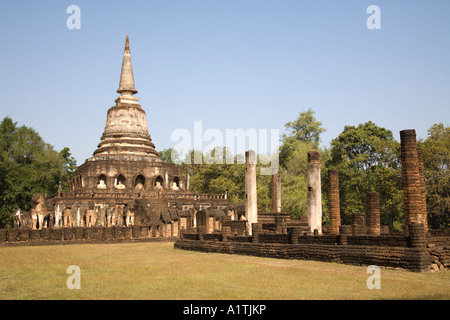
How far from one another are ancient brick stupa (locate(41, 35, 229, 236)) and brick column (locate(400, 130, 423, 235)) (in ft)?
54.4

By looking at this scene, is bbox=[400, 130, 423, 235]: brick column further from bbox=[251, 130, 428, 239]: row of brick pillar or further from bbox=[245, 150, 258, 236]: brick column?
bbox=[245, 150, 258, 236]: brick column

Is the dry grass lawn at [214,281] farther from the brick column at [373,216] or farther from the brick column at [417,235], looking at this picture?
the brick column at [373,216]

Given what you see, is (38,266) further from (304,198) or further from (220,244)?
(304,198)

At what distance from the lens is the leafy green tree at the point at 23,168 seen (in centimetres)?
3938

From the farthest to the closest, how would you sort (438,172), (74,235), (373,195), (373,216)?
(438,172) < (74,235) < (373,195) < (373,216)

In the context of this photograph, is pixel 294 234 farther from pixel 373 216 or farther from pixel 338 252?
pixel 373 216

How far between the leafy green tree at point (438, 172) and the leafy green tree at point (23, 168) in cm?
3116

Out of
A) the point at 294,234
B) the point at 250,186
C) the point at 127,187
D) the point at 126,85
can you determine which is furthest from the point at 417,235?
the point at 126,85

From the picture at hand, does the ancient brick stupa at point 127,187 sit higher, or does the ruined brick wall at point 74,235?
the ancient brick stupa at point 127,187

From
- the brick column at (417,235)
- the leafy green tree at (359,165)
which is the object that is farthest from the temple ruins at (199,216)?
the leafy green tree at (359,165)

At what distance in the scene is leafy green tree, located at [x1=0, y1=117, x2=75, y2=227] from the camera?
3938 cm

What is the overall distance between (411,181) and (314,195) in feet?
21.3

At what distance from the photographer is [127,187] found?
38688 mm
